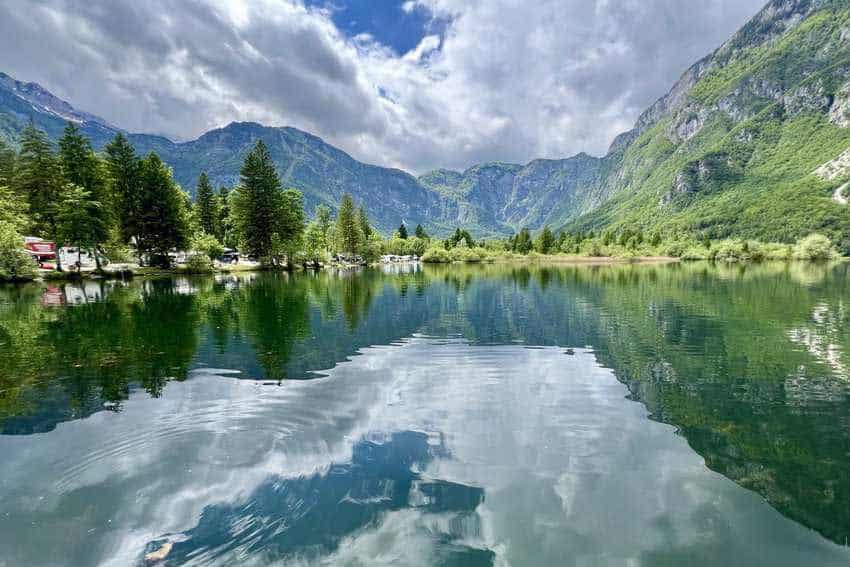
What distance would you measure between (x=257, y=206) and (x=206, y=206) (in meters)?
28.4

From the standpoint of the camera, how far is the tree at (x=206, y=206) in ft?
362

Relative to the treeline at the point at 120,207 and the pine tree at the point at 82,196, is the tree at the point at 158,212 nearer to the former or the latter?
the treeline at the point at 120,207

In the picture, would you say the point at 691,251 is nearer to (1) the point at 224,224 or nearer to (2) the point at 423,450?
(1) the point at 224,224

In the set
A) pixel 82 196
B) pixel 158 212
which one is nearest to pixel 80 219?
pixel 82 196

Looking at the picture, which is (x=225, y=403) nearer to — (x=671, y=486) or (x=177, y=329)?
(x=671, y=486)

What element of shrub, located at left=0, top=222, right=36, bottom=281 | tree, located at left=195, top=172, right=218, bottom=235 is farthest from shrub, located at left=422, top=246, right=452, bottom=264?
shrub, located at left=0, top=222, right=36, bottom=281

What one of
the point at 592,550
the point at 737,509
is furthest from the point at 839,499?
the point at 592,550

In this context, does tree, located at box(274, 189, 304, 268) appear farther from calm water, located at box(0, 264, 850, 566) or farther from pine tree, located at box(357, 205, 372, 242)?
calm water, located at box(0, 264, 850, 566)

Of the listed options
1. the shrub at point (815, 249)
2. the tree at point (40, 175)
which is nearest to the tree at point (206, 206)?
the tree at point (40, 175)

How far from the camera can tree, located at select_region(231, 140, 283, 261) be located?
307ft

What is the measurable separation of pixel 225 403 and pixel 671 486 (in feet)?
43.5

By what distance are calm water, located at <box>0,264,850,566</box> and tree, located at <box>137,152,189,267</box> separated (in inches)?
2403

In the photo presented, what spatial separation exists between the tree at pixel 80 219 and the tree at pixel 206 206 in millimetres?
47688

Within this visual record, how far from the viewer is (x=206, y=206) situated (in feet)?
366
